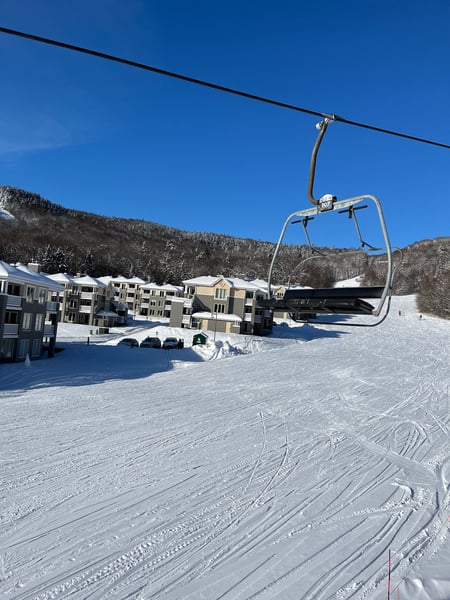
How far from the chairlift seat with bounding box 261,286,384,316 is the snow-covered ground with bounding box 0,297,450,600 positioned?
17.8 ft

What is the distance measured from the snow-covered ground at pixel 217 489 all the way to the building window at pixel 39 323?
5.58m

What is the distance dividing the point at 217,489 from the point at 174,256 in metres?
127

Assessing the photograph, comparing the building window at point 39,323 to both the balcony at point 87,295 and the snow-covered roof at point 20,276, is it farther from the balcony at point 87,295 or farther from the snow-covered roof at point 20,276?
the balcony at point 87,295

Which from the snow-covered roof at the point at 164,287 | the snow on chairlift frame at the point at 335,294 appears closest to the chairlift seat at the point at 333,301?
the snow on chairlift frame at the point at 335,294

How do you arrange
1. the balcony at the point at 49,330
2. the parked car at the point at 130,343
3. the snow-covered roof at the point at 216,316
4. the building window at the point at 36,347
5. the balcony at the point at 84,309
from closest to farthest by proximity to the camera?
the building window at the point at 36,347 → the balcony at the point at 49,330 → the parked car at the point at 130,343 → the snow-covered roof at the point at 216,316 → the balcony at the point at 84,309

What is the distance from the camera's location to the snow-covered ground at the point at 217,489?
300 inches

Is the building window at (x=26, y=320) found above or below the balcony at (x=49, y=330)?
above

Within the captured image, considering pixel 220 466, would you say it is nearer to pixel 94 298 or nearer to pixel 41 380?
pixel 41 380

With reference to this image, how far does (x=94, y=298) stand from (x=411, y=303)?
6300 centimetres

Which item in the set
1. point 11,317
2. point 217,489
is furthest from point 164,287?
point 217,489

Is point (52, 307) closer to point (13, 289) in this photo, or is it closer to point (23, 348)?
point (13, 289)

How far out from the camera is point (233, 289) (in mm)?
51250

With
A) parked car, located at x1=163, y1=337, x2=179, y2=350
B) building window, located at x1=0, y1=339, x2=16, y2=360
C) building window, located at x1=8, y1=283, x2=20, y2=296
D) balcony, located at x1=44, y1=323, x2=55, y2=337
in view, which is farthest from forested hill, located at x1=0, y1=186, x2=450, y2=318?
balcony, located at x1=44, y1=323, x2=55, y2=337

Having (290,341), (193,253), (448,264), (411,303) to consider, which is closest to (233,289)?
(290,341)
